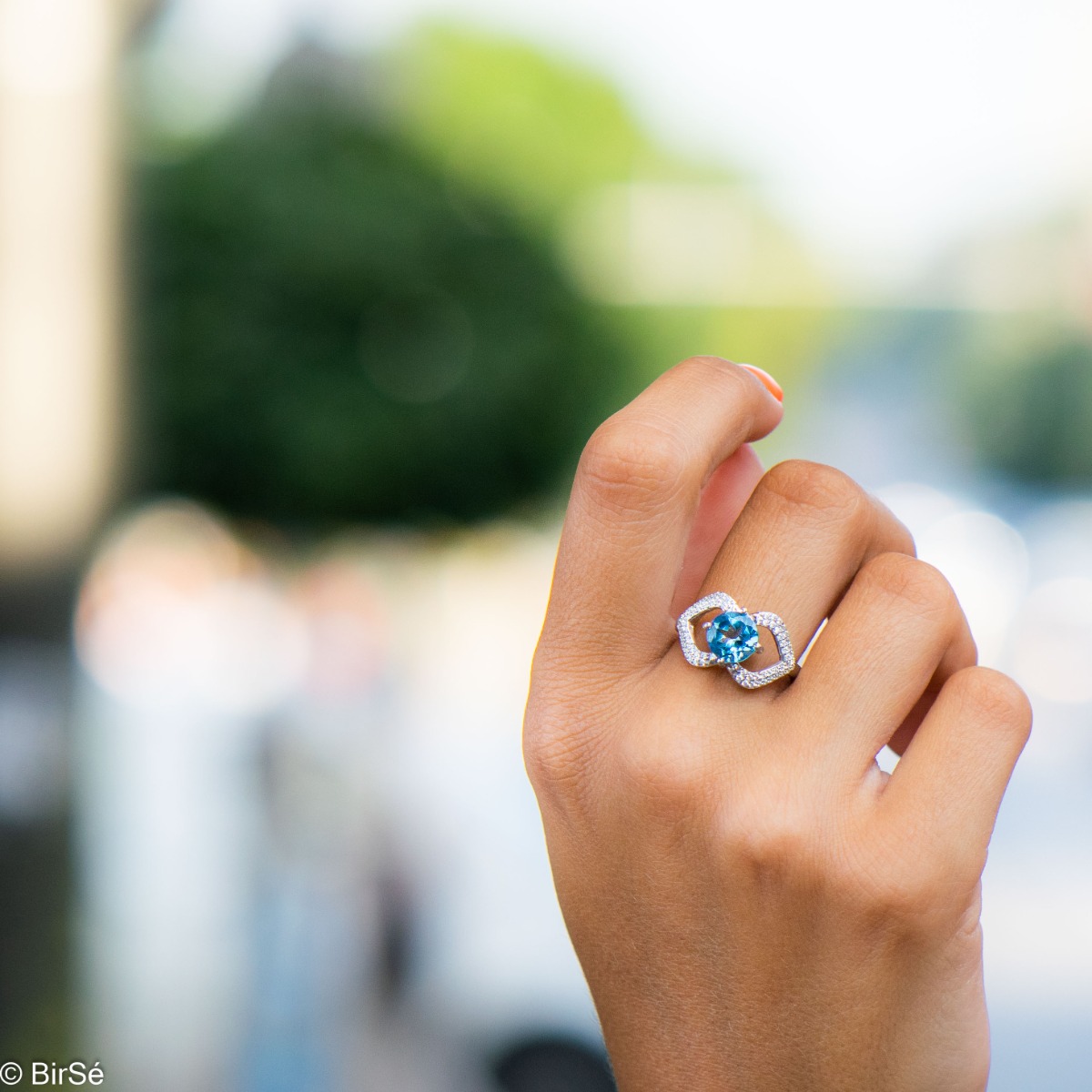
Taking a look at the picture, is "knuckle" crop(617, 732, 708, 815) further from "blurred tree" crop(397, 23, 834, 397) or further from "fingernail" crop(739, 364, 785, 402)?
"blurred tree" crop(397, 23, 834, 397)

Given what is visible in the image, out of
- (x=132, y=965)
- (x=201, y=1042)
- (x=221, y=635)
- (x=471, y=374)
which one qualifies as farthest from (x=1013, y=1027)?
(x=471, y=374)

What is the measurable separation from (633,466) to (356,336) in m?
12.7

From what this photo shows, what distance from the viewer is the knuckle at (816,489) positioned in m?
0.65

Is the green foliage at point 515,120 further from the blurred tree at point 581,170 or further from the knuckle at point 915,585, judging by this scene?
the knuckle at point 915,585

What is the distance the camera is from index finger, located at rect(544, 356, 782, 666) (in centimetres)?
60

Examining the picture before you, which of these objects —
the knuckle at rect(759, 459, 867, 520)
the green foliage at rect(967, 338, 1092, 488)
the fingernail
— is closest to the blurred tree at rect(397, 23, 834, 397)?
the green foliage at rect(967, 338, 1092, 488)

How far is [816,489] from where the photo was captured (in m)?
0.65

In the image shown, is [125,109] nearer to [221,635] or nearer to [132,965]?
[132,965]

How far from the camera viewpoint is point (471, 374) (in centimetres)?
1254

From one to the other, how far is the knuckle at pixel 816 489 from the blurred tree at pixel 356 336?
1170 centimetres

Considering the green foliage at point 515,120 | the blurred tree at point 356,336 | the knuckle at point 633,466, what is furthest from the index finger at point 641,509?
the green foliage at point 515,120

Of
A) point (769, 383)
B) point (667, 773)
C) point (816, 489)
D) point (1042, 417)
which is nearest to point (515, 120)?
point (1042, 417)

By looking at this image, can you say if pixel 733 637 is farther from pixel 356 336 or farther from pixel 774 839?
pixel 356 336

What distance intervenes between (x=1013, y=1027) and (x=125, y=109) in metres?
3.72
